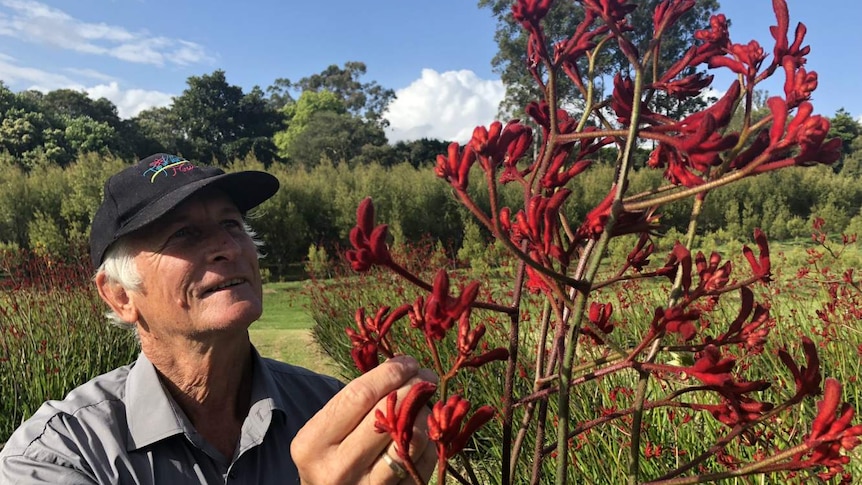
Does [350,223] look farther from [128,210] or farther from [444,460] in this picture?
[444,460]

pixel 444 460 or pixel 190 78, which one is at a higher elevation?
pixel 190 78

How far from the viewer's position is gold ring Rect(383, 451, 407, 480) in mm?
748

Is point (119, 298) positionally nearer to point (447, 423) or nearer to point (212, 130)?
point (447, 423)

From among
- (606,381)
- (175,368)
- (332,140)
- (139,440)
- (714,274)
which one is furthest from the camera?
(332,140)

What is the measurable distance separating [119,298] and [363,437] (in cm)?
137

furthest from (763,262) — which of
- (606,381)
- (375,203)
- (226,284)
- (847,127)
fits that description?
(847,127)

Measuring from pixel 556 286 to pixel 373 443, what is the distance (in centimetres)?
31

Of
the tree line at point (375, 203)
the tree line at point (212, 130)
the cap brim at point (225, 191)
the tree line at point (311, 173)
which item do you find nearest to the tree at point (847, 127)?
the tree line at point (311, 173)

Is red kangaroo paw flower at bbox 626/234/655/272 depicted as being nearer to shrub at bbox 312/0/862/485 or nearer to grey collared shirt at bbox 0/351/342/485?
shrub at bbox 312/0/862/485

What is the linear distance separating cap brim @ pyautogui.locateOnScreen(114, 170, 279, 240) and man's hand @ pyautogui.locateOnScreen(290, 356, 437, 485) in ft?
3.44

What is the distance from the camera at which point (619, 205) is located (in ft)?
2.02

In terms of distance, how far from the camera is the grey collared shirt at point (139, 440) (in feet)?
4.81

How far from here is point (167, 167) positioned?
70.9 inches

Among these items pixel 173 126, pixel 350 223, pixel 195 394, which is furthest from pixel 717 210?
pixel 173 126
